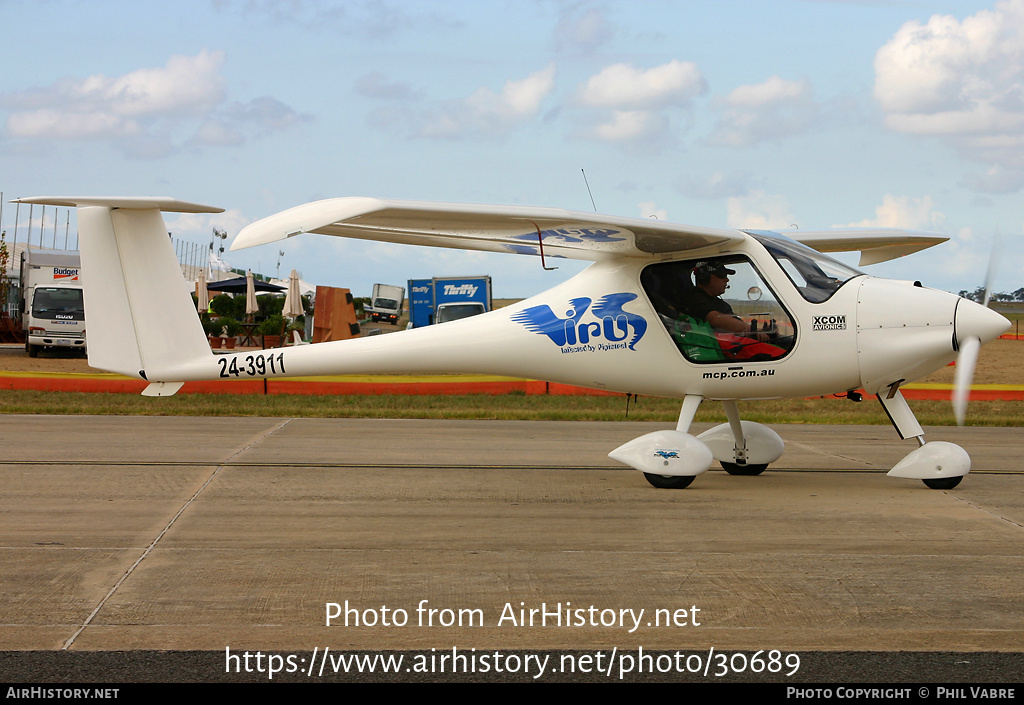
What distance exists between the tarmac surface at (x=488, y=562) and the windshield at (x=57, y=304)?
19.4m

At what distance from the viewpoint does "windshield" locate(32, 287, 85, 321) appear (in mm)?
27766

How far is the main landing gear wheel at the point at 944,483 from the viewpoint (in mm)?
8117

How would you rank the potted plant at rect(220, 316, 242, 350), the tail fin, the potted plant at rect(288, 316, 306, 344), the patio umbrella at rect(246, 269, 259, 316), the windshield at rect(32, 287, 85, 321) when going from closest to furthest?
the tail fin < the windshield at rect(32, 287, 85, 321) < the potted plant at rect(288, 316, 306, 344) < the potted plant at rect(220, 316, 242, 350) < the patio umbrella at rect(246, 269, 259, 316)

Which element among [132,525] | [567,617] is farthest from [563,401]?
[567,617]

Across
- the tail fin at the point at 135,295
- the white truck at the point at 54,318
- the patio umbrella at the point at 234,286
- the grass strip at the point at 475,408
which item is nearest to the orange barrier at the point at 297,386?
the grass strip at the point at 475,408

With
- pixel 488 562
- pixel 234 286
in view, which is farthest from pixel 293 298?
pixel 488 562

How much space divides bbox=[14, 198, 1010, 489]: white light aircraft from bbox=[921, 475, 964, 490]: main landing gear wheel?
18 millimetres

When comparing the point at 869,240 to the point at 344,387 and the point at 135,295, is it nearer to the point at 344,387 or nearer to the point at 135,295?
the point at 135,295

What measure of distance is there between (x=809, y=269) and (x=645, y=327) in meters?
1.52

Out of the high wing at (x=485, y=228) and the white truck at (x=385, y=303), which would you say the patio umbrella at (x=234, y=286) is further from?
the high wing at (x=485, y=228)

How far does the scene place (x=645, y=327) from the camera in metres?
8.48

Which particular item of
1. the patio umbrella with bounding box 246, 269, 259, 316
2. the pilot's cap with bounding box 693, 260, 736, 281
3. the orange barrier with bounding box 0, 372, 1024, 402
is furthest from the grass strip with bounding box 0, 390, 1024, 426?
the patio umbrella with bounding box 246, 269, 259, 316

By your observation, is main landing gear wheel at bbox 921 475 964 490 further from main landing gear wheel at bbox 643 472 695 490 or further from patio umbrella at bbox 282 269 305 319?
patio umbrella at bbox 282 269 305 319

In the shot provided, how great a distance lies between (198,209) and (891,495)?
22.2 ft
